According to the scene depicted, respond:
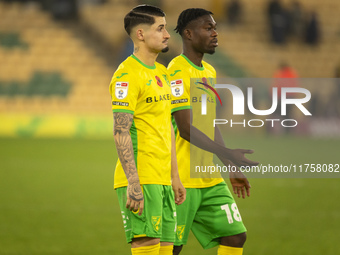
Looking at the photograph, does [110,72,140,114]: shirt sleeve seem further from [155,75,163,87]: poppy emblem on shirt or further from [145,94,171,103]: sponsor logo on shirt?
[155,75,163,87]: poppy emblem on shirt

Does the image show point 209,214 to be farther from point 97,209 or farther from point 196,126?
point 97,209

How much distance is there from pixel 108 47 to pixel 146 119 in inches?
917

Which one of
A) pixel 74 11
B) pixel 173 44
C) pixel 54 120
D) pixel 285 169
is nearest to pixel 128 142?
pixel 285 169

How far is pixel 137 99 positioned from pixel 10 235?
419 cm

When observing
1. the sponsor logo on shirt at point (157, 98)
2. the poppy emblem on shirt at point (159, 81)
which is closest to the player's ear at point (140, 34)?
the poppy emblem on shirt at point (159, 81)

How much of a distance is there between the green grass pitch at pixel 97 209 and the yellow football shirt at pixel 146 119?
292 cm

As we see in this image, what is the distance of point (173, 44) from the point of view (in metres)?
25.9

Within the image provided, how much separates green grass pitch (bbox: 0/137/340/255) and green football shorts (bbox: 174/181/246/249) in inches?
79.9

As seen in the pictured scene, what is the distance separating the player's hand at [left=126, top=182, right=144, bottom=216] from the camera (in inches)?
155

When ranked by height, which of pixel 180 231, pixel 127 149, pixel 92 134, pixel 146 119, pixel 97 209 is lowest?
pixel 97 209

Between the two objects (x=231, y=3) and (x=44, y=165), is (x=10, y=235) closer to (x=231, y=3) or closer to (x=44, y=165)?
(x=44, y=165)

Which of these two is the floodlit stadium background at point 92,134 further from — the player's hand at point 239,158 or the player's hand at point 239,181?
the player's hand at point 239,158

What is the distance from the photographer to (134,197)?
3951 mm

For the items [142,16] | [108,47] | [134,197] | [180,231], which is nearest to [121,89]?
[142,16]
